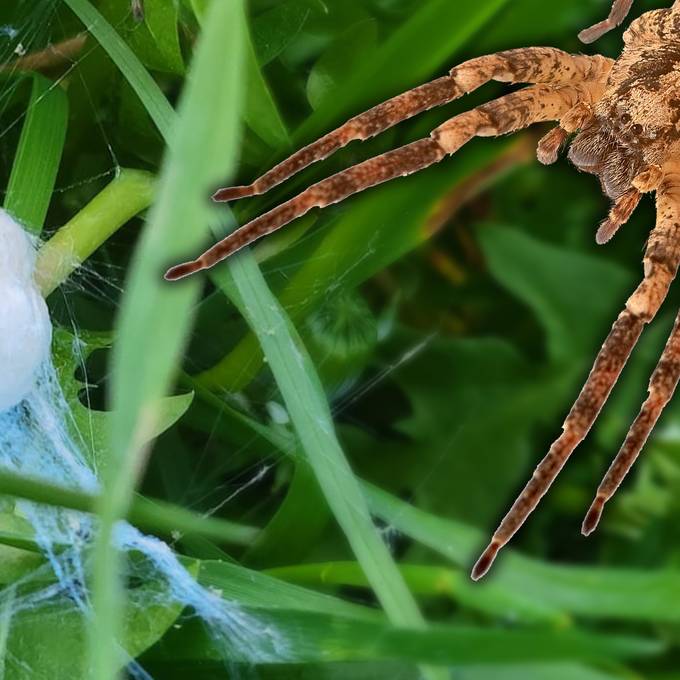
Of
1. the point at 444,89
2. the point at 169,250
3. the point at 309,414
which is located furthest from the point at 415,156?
the point at 169,250

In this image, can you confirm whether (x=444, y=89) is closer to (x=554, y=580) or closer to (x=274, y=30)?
(x=274, y=30)

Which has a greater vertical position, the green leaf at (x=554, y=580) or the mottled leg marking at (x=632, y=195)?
the mottled leg marking at (x=632, y=195)

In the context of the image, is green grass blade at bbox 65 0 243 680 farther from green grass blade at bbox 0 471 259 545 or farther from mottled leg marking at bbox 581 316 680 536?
mottled leg marking at bbox 581 316 680 536

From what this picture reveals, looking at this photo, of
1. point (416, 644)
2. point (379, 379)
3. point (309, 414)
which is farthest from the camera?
point (379, 379)

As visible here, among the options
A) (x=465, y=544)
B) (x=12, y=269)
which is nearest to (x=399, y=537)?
(x=465, y=544)

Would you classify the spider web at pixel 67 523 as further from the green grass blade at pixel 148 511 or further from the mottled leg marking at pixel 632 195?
the mottled leg marking at pixel 632 195

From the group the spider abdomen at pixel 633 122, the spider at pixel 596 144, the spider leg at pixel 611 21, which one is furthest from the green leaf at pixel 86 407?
the spider leg at pixel 611 21

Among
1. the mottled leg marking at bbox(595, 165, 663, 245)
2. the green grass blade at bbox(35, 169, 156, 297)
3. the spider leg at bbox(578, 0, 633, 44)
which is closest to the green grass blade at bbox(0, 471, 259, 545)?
the green grass blade at bbox(35, 169, 156, 297)

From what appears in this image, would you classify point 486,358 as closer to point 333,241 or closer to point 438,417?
point 438,417
